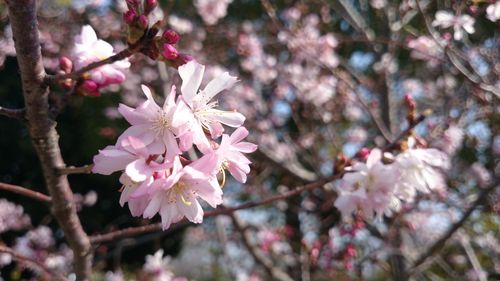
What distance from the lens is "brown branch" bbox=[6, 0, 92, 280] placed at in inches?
35.0

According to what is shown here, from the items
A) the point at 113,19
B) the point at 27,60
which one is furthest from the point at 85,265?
the point at 113,19

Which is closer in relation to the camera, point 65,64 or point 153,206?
point 153,206

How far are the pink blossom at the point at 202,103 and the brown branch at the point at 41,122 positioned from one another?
10.9 inches

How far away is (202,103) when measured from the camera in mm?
1023

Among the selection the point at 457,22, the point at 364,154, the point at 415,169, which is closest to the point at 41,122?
the point at 364,154

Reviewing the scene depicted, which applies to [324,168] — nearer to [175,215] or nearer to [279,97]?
[279,97]

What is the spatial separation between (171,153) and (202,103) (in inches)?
5.8

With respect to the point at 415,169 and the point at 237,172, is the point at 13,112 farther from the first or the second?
the point at 415,169

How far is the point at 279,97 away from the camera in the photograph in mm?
5648

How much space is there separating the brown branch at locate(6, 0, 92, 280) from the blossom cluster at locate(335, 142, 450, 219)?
799 millimetres

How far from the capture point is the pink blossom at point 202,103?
3.08ft

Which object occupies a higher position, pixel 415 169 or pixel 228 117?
pixel 228 117

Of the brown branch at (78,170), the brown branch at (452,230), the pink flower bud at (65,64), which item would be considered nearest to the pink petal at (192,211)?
the brown branch at (78,170)

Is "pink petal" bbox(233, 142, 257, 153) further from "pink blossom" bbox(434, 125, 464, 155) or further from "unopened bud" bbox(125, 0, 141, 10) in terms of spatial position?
"pink blossom" bbox(434, 125, 464, 155)
